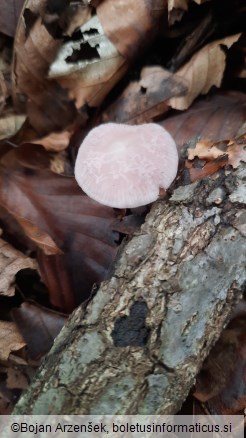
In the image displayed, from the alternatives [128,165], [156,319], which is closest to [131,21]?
[128,165]

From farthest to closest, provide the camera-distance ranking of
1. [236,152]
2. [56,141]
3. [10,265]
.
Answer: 1. [56,141]
2. [10,265]
3. [236,152]

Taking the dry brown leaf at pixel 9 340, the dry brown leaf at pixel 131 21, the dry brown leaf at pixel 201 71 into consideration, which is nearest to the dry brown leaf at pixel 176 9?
the dry brown leaf at pixel 131 21

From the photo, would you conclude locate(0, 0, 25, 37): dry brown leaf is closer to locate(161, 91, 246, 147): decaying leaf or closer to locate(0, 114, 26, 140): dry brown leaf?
locate(0, 114, 26, 140): dry brown leaf

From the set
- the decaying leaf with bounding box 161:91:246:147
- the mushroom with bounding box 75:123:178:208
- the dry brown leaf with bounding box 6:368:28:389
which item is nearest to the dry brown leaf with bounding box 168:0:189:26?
the decaying leaf with bounding box 161:91:246:147

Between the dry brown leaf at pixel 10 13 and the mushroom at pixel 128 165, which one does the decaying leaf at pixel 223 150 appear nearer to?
the mushroom at pixel 128 165

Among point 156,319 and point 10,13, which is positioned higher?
point 10,13

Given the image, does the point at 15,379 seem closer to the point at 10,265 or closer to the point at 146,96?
the point at 10,265
